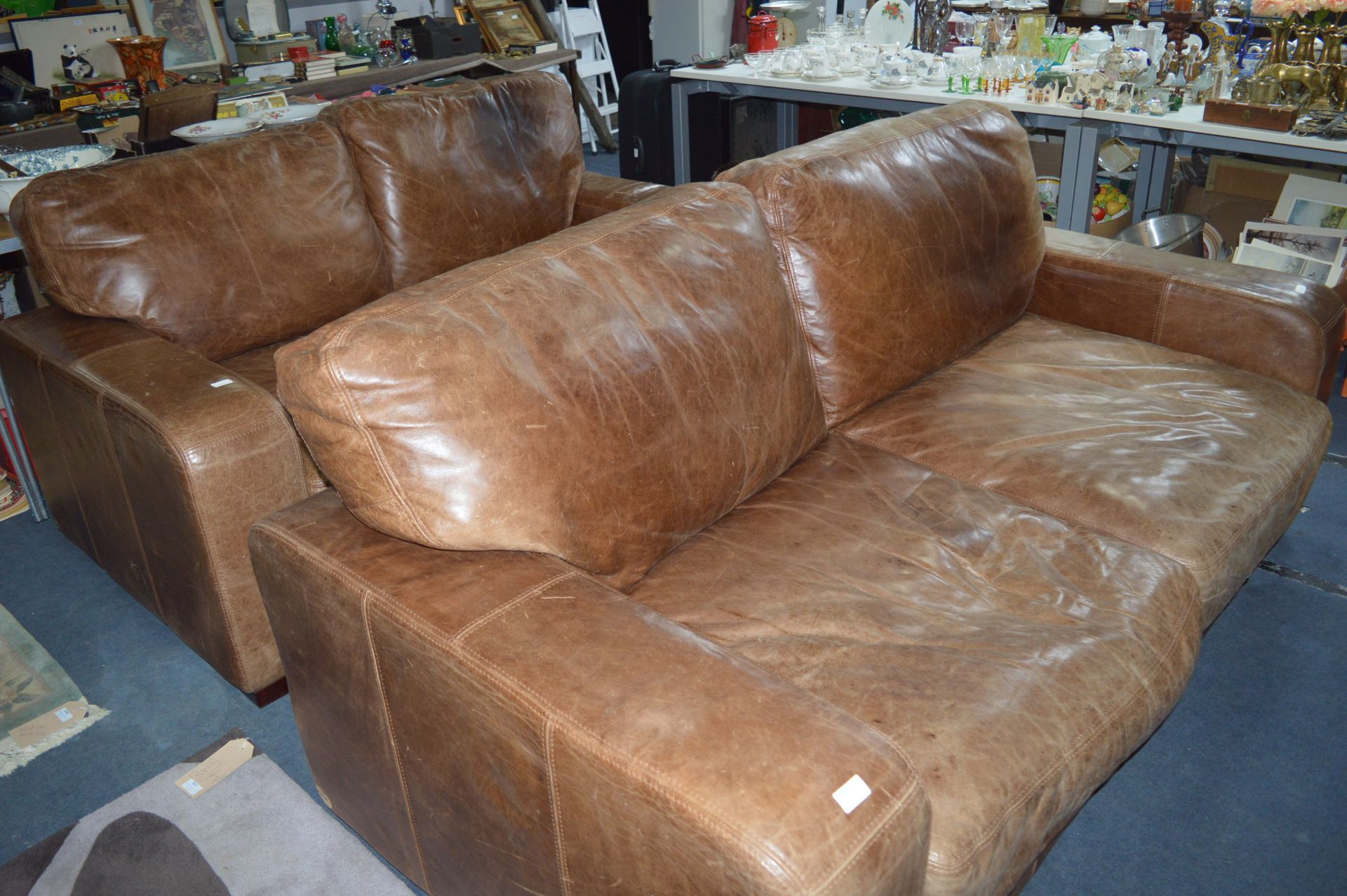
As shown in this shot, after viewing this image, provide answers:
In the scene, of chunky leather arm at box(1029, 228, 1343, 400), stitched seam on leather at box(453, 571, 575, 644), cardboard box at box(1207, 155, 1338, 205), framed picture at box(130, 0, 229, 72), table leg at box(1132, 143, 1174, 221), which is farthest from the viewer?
framed picture at box(130, 0, 229, 72)

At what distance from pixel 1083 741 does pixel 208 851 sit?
127 cm

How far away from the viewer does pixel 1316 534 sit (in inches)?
84.8

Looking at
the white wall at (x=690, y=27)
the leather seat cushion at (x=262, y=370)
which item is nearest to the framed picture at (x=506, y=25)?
the white wall at (x=690, y=27)

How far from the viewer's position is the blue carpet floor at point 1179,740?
146 cm

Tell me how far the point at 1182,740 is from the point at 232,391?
5.57 ft

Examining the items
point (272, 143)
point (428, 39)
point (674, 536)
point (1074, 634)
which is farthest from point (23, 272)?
point (1074, 634)

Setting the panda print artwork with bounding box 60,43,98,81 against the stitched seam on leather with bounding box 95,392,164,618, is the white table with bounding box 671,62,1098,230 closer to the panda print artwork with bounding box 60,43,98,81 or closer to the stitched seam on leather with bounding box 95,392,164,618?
the stitched seam on leather with bounding box 95,392,164,618

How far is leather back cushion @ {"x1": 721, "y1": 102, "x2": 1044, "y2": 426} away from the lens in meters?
1.68

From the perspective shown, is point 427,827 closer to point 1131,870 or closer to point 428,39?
point 1131,870

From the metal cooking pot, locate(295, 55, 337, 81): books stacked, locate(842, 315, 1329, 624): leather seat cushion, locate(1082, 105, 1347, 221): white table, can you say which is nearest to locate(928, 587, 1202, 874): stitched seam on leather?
locate(842, 315, 1329, 624): leather seat cushion

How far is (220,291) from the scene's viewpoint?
2039 millimetres

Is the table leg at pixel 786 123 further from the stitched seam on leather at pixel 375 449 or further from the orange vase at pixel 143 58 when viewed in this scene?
the stitched seam on leather at pixel 375 449

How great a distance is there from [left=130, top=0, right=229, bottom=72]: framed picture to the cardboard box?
3985 mm

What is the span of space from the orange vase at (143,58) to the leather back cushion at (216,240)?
2.23 meters
